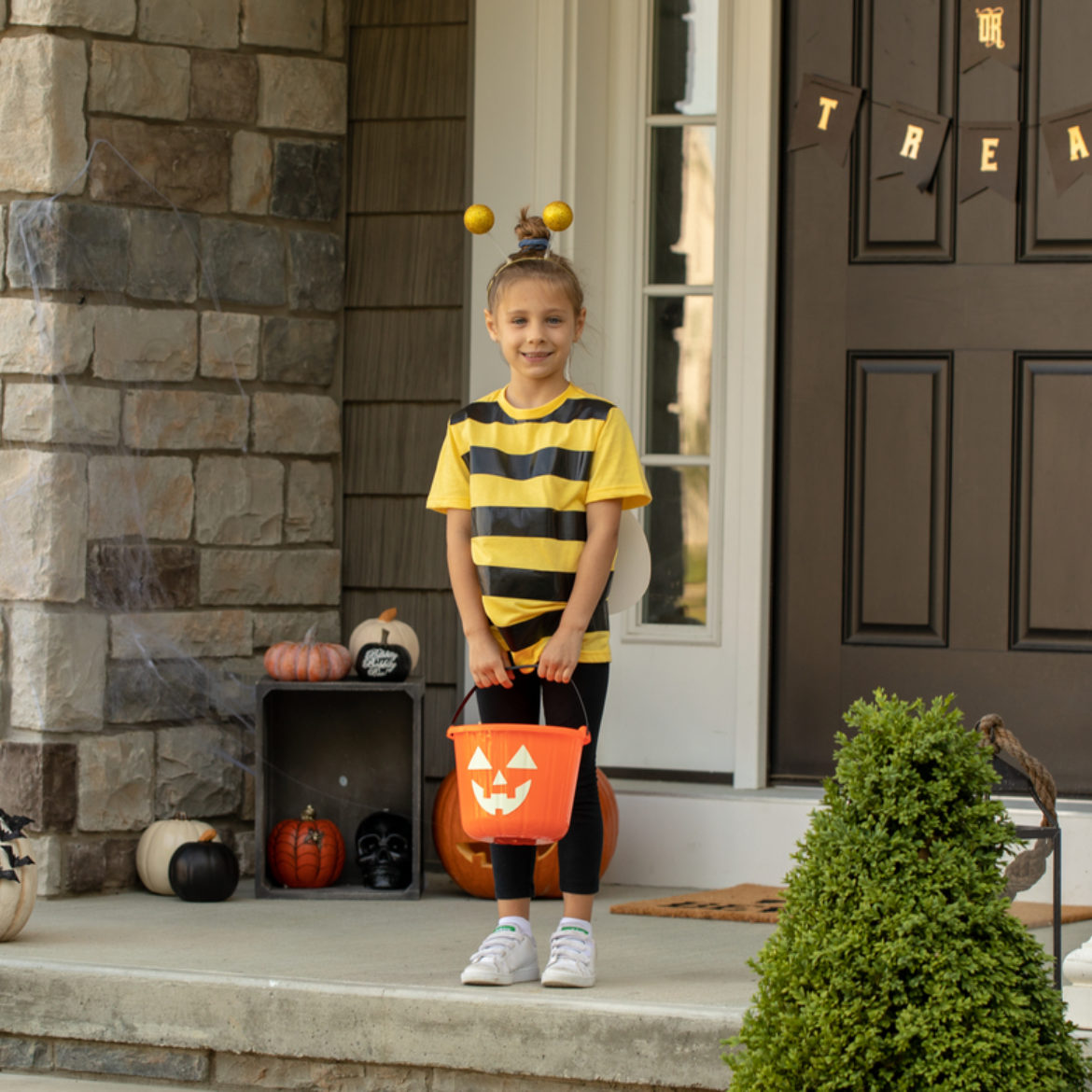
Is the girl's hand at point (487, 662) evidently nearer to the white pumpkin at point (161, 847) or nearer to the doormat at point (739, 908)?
the doormat at point (739, 908)

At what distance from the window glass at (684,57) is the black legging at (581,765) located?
191cm

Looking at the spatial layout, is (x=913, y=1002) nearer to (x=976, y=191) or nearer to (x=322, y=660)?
(x=322, y=660)

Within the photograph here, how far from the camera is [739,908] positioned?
12.4ft

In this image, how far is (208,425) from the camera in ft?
13.8

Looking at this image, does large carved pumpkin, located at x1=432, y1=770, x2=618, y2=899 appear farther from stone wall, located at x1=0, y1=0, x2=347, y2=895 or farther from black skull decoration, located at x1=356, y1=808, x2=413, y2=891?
stone wall, located at x1=0, y1=0, x2=347, y2=895

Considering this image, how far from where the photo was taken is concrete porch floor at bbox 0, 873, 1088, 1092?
2.75 meters

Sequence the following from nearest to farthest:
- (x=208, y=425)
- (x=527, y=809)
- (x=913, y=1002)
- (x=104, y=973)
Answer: (x=913, y=1002) → (x=527, y=809) → (x=104, y=973) → (x=208, y=425)

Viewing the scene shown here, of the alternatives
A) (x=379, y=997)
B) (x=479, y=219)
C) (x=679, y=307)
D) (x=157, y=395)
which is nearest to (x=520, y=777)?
(x=379, y=997)


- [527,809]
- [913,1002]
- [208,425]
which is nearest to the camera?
[913,1002]

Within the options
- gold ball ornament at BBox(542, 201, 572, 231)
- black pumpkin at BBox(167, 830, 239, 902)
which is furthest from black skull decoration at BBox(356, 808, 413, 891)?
gold ball ornament at BBox(542, 201, 572, 231)

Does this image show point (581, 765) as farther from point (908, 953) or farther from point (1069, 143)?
point (1069, 143)

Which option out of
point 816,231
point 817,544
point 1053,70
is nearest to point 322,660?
point 817,544

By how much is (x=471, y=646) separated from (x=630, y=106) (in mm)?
1934

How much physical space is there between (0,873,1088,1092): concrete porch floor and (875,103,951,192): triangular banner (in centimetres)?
191
